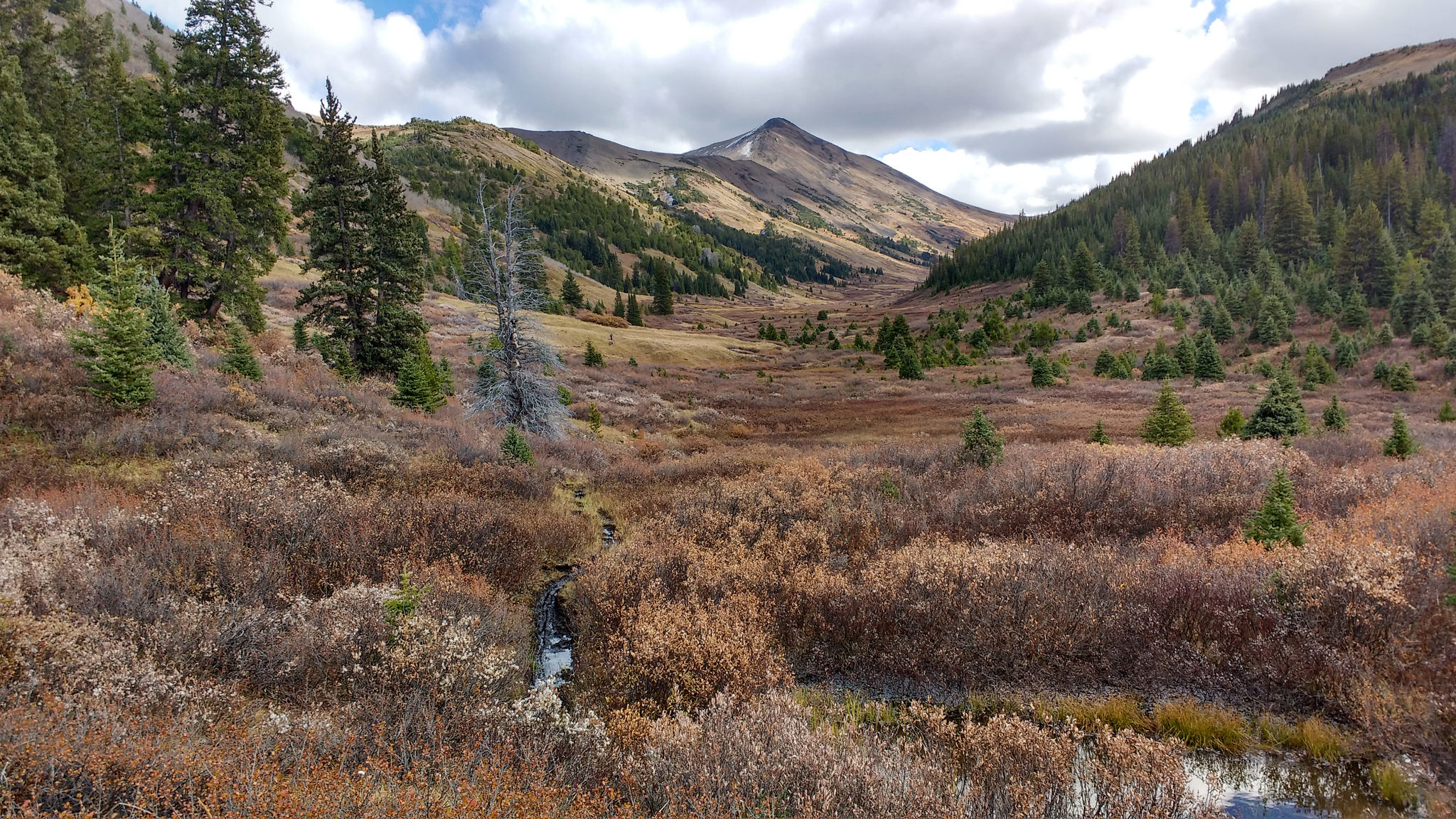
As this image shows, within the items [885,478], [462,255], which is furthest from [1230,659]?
[462,255]

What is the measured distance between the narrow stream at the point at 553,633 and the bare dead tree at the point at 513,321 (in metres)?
10.0

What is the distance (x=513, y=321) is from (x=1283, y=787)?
20.8 m

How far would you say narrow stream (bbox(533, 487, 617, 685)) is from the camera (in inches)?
353

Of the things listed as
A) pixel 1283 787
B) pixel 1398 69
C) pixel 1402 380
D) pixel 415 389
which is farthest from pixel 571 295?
pixel 1398 69

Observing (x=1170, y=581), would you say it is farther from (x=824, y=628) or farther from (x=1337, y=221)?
(x=1337, y=221)

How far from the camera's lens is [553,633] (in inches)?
401

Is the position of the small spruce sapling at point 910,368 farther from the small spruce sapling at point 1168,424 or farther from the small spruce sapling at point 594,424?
the small spruce sapling at point 594,424

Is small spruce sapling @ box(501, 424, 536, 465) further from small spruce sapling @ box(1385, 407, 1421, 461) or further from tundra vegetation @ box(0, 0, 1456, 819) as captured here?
small spruce sapling @ box(1385, 407, 1421, 461)

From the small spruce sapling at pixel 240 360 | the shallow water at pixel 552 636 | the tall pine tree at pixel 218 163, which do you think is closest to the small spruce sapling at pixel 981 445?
the shallow water at pixel 552 636

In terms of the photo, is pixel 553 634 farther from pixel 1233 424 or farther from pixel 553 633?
pixel 1233 424

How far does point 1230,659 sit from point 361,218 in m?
29.2

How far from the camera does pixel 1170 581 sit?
28.3 feet

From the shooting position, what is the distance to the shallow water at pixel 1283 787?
555 centimetres

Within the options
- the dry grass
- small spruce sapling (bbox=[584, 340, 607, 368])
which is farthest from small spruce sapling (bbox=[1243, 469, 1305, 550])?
small spruce sapling (bbox=[584, 340, 607, 368])
